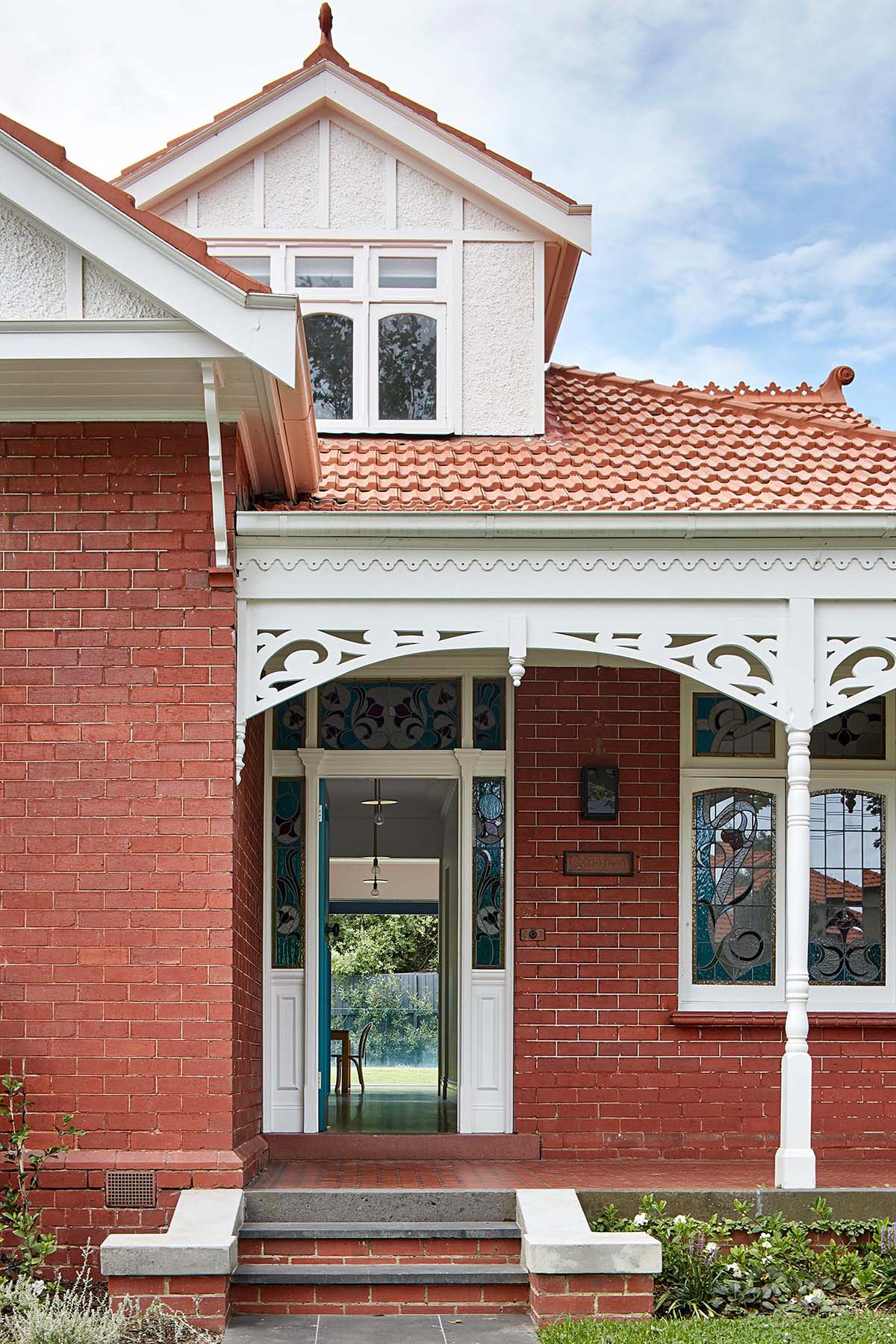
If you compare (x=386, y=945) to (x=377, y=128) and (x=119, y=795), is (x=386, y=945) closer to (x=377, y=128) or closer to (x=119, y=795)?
(x=377, y=128)

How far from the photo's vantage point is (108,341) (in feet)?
26.0

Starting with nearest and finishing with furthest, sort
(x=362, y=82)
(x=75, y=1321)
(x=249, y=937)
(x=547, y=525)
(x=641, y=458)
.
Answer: (x=75, y=1321)
(x=547, y=525)
(x=249, y=937)
(x=641, y=458)
(x=362, y=82)

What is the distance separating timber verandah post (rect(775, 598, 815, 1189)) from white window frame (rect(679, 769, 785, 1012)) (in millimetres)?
1900

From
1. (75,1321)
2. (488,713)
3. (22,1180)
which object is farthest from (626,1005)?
(75,1321)

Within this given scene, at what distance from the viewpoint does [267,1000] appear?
10633mm

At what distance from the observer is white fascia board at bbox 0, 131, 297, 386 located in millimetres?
7887

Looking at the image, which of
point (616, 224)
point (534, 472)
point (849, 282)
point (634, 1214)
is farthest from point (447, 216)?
point (849, 282)

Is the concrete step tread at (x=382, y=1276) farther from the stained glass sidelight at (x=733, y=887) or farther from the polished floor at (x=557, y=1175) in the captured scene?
the stained glass sidelight at (x=733, y=887)

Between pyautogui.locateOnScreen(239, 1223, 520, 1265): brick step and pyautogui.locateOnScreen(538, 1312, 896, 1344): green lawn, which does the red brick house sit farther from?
pyautogui.locateOnScreen(538, 1312, 896, 1344): green lawn

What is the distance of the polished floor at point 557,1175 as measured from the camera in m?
8.55

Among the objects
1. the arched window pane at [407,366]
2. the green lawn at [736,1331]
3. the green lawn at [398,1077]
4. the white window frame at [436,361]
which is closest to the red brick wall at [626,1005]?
the white window frame at [436,361]

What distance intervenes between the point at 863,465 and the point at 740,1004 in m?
3.74

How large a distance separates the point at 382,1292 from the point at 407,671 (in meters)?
4.34

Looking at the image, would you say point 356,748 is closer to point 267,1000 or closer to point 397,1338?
point 267,1000
